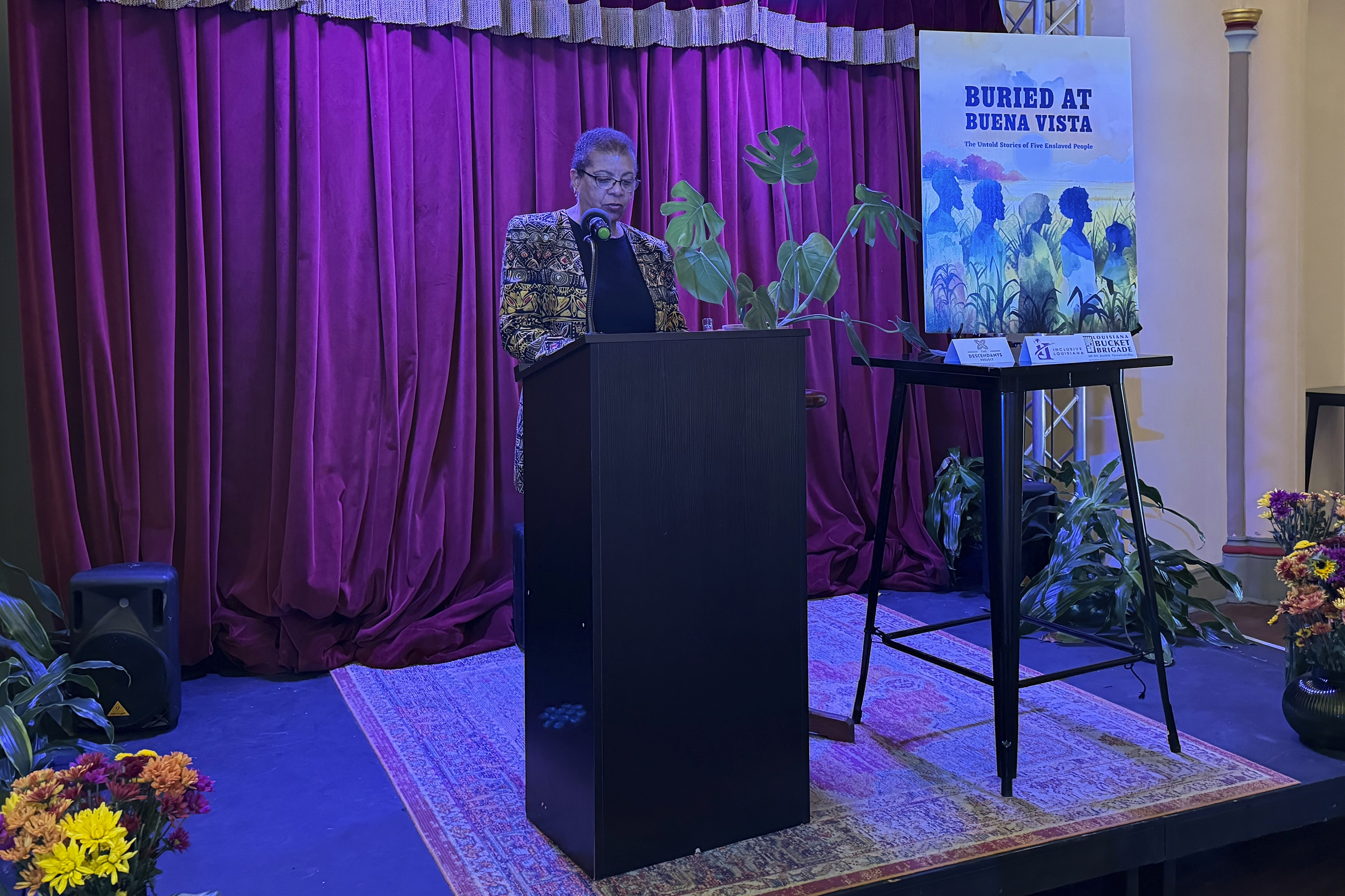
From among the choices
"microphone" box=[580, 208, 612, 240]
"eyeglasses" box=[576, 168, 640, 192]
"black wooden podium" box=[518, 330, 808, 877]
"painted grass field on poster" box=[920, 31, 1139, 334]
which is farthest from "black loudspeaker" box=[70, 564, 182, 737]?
"painted grass field on poster" box=[920, 31, 1139, 334]

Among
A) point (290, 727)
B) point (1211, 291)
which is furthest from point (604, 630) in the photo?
point (1211, 291)

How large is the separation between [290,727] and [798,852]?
5.11ft

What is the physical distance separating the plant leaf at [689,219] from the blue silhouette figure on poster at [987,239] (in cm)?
165

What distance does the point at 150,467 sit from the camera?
3.36 m

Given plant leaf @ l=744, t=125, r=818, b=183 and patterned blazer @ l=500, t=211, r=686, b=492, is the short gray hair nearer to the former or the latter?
patterned blazer @ l=500, t=211, r=686, b=492

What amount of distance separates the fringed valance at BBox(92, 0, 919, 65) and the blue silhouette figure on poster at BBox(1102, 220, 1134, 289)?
3.61 ft

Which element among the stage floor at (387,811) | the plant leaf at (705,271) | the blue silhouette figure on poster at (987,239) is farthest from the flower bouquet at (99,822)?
the blue silhouette figure on poster at (987,239)

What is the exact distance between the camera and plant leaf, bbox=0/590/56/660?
9.18ft

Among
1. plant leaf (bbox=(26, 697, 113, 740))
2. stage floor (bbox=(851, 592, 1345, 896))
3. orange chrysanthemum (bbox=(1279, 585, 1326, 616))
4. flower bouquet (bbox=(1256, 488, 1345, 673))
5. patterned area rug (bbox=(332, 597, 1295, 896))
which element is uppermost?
flower bouquet (bbox=(1256, 488, 1345, 673))

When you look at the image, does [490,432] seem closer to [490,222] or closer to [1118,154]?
[490,222]

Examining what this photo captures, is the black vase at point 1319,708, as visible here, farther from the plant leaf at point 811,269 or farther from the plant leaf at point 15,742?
the plant leaf at point 15,742

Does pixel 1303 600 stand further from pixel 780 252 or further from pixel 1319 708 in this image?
pixel 780 252

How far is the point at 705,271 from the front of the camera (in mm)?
2572

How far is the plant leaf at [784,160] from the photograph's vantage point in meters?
2.66
